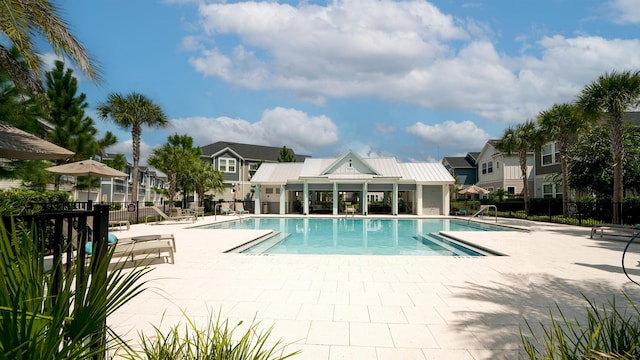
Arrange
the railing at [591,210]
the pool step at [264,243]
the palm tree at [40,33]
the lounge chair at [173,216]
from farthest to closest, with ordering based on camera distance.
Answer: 1. the lounge chair at [173,216]
2. the railing at [591,210]
3. the pool step at [264,243]
4. the palm tree at [40,33]

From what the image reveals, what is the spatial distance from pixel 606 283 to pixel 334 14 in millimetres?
10089

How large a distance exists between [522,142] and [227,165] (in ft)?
101

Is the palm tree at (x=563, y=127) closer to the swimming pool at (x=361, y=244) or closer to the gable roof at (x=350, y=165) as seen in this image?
the swimming pool at (x=361, y=244)

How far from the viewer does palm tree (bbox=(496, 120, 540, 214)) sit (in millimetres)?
23534

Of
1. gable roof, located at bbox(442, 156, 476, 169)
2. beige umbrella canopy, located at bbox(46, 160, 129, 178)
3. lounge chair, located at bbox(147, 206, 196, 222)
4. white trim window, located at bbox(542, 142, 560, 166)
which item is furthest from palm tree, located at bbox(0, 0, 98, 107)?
gable roof, located at bbox(442, 156, 476, 169)

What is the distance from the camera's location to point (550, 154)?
1112 inches

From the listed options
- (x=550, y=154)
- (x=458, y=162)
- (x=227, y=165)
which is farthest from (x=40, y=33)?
(x=458, y=162)

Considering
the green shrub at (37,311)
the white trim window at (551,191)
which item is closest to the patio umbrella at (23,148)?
the green shrub at (37,311)

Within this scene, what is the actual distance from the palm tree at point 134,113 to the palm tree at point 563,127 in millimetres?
24973

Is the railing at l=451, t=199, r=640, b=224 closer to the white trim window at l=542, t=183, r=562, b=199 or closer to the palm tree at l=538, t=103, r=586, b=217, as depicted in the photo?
the palm tree at l=538, t=103, r=586, b=217

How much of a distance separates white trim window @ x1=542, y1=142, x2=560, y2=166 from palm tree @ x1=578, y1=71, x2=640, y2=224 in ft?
40.3

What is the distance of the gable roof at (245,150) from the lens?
4300cm

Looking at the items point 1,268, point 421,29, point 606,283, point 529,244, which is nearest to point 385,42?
point 421,29

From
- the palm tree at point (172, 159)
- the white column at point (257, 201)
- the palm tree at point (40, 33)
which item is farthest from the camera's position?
the white column at point (257, 201)
